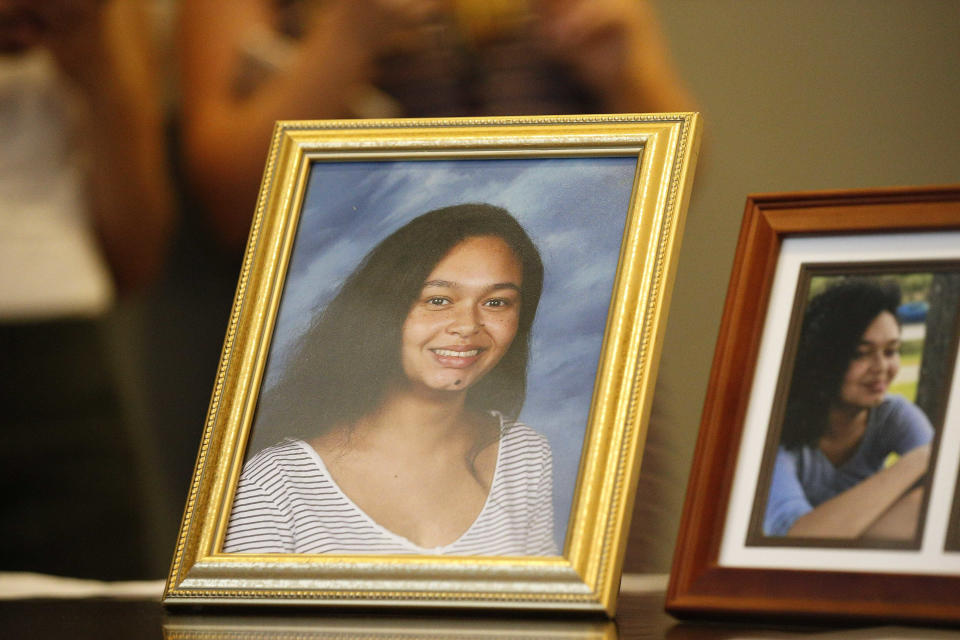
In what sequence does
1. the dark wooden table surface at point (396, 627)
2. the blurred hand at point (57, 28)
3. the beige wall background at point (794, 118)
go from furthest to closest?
the blurred hand at point (57, 28), the beige wall background at point (794, 118), the dark wooden table surface at point (396, 627)

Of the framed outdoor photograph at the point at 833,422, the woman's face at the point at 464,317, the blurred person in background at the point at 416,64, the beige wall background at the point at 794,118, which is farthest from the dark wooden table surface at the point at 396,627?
the blurred person in background at the point at 416,64

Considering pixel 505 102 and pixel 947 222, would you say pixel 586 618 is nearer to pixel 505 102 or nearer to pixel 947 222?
pixel 947 222

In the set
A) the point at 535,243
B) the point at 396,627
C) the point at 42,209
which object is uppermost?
the point at 42,209

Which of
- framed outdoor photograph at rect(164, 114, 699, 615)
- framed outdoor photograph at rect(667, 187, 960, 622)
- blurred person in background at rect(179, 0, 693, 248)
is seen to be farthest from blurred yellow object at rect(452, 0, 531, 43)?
framed outdoor photograph at rect(667, 187, 960, 622)

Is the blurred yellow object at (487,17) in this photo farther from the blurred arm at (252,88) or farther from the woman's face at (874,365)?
the woman's face at (874,365)

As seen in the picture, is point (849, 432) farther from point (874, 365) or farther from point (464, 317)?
point (464, 317)

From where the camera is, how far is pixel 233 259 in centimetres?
103

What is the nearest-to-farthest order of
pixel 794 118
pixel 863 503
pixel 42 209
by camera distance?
pixel 863 503, pixel 794 118, pixel 42 209

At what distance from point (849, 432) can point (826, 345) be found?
4 cm

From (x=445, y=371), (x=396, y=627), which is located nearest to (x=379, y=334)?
(x=445, y=371)

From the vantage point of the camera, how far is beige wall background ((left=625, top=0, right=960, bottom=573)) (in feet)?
2.64

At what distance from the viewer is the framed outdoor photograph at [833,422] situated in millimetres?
425

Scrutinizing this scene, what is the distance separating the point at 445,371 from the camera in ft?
1.66

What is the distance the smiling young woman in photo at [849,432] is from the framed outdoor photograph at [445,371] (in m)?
0.07
